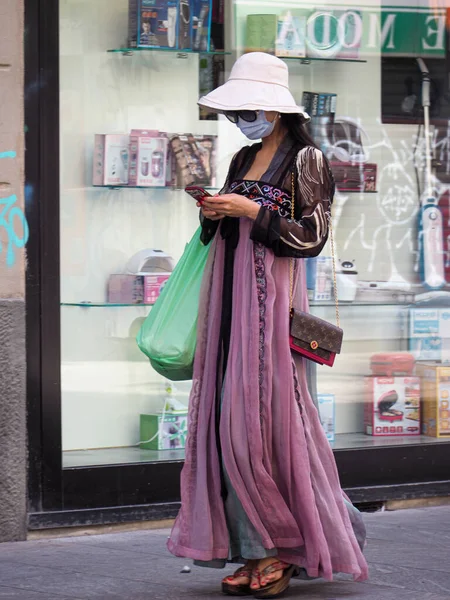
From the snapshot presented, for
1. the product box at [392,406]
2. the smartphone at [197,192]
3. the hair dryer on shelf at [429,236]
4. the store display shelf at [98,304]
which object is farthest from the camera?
the hair dryer on shelf at [429,236]

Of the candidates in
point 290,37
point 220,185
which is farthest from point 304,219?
point 290,37

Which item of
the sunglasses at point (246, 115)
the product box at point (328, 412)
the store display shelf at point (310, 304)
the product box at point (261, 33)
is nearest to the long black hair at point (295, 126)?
the sunglasses at point (246, 115)

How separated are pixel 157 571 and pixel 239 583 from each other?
2.02 ft

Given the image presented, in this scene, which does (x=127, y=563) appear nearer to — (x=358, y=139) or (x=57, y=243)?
(x=57, y=243)

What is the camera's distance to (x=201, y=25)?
688 cm

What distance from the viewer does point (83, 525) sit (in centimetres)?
632

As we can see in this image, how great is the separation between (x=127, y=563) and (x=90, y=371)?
50.9 inches

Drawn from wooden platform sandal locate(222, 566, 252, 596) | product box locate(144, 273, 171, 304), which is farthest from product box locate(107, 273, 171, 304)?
wooden platform sandal locate(222, 566, 252, 596)

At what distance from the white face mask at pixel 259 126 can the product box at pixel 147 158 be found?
73.6 inches

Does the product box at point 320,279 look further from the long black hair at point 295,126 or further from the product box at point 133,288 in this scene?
the long black hair at point 295,126

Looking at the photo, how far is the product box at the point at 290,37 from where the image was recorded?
7.11 meters

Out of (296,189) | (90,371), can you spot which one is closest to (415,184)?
(90,371)

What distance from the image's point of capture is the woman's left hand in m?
4.79

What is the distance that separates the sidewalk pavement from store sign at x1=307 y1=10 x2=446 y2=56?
8.69 ft
